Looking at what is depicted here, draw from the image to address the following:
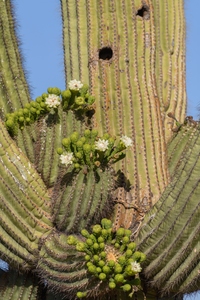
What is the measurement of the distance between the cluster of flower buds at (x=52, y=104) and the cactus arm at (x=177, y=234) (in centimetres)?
98

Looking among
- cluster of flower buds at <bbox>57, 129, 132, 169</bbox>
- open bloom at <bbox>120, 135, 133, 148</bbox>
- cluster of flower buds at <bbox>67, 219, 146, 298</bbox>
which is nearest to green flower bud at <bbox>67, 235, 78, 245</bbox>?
cluster of flower buds at <bbox>67, 219, 146, 298</bbox>

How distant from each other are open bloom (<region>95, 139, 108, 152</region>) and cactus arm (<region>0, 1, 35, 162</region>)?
2.47ft

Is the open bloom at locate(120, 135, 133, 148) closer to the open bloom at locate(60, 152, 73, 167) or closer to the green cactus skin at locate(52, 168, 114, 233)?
the green cactus skin at locate(52, 168, 114, 233)


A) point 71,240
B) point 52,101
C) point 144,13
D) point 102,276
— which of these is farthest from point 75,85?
point 102,276

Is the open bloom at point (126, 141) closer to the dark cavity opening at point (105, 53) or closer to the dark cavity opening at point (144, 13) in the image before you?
the dark cavity opening at point (105, 53)

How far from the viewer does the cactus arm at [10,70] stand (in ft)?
18.4

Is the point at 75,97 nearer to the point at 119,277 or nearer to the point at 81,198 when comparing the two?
the point at 81,198

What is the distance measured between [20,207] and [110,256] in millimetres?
700

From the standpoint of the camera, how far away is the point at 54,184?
205 inches

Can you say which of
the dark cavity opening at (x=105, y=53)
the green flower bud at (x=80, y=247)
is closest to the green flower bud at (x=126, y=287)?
the green flower bud at (x=80, y=247)

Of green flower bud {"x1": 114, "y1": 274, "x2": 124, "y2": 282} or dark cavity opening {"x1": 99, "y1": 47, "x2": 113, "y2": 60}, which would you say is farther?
dark cavity opening {"x1": 99, "y1": 47, "x2": 113, "y2": 60}

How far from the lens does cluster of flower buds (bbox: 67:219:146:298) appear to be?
183 inches

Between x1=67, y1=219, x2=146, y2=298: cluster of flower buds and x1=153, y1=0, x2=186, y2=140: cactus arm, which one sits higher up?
x1=153, y1=0, x2=186, y2=140: cactus arm

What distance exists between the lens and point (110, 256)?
4730mm
